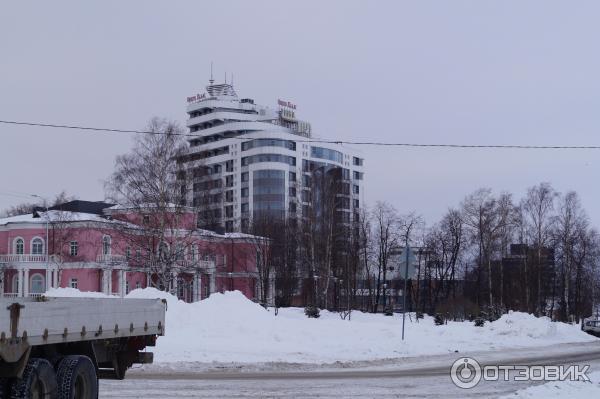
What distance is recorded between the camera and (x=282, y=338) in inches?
1006

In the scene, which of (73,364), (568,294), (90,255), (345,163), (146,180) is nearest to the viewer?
(73,364)

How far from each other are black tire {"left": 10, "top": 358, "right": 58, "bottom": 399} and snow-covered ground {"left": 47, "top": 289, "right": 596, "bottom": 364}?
11.0 meters

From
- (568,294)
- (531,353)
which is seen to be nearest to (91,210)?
(568,294)

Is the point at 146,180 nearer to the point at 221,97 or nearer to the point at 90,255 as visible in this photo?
the point at 90,255

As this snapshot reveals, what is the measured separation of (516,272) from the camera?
7262cm

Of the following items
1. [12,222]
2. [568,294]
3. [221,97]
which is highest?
[221,97]

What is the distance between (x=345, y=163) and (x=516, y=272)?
70445 millimetres

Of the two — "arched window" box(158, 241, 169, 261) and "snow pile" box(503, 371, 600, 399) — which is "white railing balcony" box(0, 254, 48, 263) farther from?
"snow pile" box(503, 371, 600, 399)

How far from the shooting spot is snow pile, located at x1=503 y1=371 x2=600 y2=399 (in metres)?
12.6

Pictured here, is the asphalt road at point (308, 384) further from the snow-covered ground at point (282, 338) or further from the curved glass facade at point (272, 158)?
the curved glass facade at point (272, 158)

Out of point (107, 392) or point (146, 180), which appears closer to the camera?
point (107, 392)
